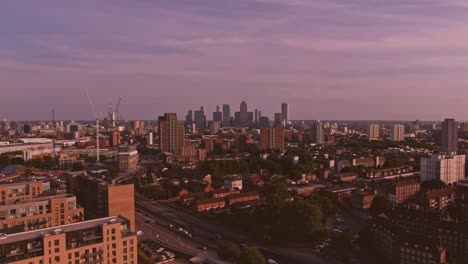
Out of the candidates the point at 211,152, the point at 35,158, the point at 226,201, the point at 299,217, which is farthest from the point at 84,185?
the point at 211,152

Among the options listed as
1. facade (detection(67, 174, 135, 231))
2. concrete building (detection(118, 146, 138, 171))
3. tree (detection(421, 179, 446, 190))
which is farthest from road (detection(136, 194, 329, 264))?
concrete building (detection(118, 146, 138, 171))

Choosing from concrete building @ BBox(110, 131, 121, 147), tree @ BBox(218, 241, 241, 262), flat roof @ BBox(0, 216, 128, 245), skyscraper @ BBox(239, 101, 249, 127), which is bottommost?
tree @ BBox(218, 241, 241, 262)

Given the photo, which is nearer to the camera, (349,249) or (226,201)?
(349,249)

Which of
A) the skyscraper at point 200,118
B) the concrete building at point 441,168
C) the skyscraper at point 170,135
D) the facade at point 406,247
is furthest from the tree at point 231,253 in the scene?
the skyscraper at point 200,118

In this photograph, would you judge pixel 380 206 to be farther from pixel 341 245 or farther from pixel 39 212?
pixel 39 212

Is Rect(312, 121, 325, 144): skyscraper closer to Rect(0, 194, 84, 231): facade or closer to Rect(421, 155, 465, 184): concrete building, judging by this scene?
Rect(421, 155, 465, 184): concrete building

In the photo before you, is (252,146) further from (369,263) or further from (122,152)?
(369,263)
